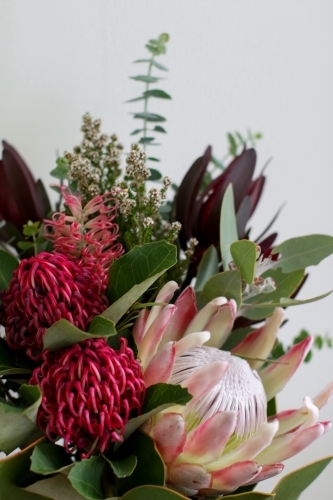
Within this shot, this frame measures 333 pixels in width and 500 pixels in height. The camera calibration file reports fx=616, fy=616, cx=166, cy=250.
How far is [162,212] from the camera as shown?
670mm

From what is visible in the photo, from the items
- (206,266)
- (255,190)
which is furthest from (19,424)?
(255,190)

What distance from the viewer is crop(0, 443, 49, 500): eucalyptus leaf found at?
41 cm

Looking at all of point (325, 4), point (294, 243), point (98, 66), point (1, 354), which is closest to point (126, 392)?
point (1, 354)

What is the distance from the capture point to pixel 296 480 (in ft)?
1.55

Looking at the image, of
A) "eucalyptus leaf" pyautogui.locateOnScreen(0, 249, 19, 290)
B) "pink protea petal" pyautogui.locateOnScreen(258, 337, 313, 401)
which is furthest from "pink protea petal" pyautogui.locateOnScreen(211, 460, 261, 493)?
"eucalyptus leaf" pyautogui.locateOnScreen(0, 249, 19, 290)

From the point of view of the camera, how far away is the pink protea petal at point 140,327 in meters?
0.49

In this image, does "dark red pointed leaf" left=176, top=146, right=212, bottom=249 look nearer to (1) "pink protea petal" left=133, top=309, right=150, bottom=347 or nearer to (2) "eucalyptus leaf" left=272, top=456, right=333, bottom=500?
(1) "pink protea petal" left=133, top=309, right=150, bottom=347

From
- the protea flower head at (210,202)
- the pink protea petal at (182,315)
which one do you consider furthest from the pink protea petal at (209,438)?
the protea flower head at (210,202)

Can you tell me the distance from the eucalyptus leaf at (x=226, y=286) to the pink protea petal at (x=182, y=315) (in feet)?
0.07

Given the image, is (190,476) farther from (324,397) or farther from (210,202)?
(210,202)

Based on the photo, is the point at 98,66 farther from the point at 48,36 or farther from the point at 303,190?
the point at 303,190

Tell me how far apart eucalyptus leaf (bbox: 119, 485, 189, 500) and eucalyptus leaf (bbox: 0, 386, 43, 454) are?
0.27ft

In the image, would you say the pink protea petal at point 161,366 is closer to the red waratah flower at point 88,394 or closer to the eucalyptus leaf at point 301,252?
the red waratah flower at point 88,394

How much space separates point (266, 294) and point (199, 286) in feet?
0.21
